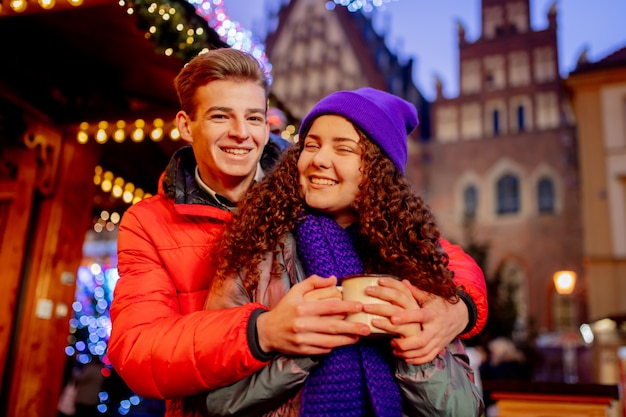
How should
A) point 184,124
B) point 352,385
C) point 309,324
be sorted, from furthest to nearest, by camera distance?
point 184,124, point 352,385, point 309,324

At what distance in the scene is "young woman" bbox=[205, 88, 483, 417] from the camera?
4.39ft

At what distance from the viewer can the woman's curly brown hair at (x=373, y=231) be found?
150cm

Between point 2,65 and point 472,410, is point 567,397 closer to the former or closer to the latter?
point 472,410

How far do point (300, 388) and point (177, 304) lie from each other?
475 mm

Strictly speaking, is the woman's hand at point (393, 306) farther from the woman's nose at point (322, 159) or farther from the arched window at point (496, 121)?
the arched window at point (496, 121)

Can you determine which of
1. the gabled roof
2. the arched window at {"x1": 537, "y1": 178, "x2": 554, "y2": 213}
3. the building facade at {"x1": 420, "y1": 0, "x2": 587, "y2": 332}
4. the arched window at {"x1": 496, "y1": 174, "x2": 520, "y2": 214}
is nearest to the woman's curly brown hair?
the gabled roof

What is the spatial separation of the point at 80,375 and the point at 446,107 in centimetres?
2552

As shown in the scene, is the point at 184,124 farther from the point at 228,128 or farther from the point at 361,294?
the point at 361,294

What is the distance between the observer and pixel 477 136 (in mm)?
28297

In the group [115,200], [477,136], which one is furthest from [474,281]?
[477,136]

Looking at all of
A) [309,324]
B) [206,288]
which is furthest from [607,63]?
[309,324]

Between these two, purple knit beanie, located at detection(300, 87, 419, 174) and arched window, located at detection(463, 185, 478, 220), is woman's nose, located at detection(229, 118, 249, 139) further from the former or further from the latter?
arched window, located at detection(463, 185, 478, 220)

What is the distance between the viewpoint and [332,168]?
159 centimetres

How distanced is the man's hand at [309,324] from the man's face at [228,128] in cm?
73
